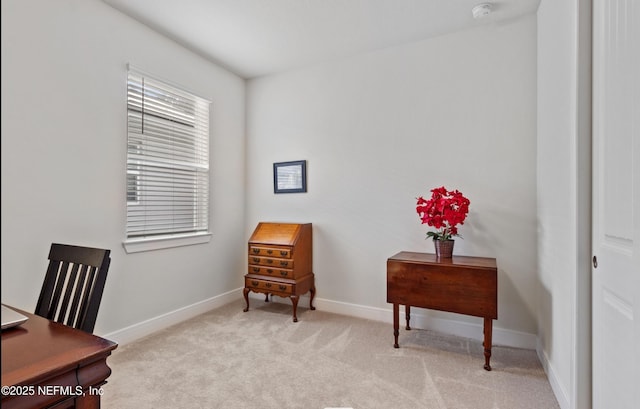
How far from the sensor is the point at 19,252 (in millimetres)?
2105

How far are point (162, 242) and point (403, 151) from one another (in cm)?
230

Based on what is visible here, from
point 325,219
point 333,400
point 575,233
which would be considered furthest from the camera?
point 325,219

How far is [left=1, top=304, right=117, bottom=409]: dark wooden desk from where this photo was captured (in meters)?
0.90

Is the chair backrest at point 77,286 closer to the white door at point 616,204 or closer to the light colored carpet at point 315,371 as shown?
the light colored carpet at point 315,371

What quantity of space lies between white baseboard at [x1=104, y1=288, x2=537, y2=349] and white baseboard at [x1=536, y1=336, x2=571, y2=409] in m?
0.22

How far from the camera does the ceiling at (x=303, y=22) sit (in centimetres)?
258

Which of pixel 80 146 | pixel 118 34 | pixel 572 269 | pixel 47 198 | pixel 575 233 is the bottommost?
pixel 572 269

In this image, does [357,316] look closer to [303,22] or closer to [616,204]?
[616,204]

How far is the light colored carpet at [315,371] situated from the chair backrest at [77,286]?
752mm

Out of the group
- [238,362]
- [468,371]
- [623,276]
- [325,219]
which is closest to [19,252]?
[238,362]

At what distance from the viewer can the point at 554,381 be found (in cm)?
206

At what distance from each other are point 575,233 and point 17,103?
3.23 m

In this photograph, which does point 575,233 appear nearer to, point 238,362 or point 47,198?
point 238,362

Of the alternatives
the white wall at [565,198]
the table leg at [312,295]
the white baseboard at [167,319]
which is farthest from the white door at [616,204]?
the white baseboard at [167,319]
